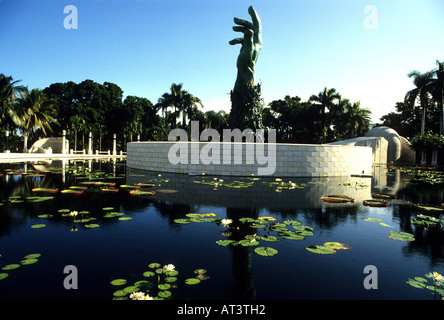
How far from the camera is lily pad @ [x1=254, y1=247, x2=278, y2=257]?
10.6 ft

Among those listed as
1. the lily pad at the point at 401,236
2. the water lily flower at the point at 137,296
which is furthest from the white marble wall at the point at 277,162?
the water lily flower at the point at 137,296

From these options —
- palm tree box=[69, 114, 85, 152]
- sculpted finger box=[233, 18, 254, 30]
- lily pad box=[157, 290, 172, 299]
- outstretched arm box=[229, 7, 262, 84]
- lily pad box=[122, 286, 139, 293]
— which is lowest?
lily pad box=[157, 290, 172, 299]

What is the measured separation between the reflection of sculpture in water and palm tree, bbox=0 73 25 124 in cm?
2468

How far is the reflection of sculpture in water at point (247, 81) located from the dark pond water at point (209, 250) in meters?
10.9

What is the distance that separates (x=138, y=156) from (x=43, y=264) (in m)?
12.4

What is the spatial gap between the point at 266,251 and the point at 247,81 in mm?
14327

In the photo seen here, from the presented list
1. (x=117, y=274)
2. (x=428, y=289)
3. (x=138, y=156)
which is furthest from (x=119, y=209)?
(x=138, y=156)

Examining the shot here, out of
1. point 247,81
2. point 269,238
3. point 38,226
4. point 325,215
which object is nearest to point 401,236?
point 325,215

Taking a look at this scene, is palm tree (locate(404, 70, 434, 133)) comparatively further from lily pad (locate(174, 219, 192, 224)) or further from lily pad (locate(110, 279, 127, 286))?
lily pad (locate(110, 279, 127, 286))

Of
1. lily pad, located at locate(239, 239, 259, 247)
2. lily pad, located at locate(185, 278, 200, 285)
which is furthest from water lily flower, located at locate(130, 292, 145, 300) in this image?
lily pad, located at locate(239, 239, 259, 247)

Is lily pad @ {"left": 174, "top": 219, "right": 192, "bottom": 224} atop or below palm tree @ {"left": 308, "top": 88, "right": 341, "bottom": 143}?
below

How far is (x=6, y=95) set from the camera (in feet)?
93.8

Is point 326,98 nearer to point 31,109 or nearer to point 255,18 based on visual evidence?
point 255,18

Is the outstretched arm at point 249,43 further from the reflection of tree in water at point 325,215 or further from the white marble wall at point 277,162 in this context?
the reflection of tree in water at point 325,215
